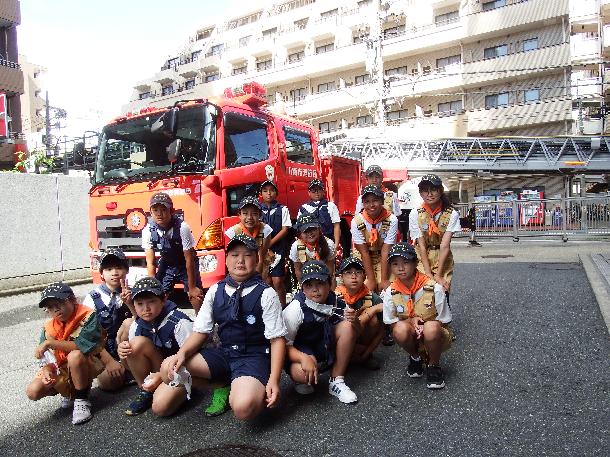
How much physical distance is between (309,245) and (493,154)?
53.6 feet

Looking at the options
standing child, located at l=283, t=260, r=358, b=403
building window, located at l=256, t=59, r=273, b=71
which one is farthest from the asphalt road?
building window, located at l=256, t=59, r=273, b=71

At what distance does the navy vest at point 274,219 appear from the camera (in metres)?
5.17

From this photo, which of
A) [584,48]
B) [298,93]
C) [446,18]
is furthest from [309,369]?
[298,93]

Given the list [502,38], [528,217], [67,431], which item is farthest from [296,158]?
[502,38]

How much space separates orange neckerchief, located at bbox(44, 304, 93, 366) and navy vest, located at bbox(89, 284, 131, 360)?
0.84 ft

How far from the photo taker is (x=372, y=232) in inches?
180

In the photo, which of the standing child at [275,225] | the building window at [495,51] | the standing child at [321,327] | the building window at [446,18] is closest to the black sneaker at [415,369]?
the standing child at [321,327]

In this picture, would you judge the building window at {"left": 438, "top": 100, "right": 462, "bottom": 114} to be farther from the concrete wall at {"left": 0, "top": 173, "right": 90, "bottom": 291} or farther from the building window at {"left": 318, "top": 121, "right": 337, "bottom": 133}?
the concrete wall at {"left": 0, "top": 173, "right": 90, "bottom": 291}

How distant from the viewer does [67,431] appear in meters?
2.96

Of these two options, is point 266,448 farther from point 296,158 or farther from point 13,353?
point 296,158

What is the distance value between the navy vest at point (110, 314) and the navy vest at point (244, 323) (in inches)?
42.2

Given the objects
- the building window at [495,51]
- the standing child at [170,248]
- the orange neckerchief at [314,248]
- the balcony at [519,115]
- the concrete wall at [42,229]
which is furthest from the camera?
the building window at [495,51]

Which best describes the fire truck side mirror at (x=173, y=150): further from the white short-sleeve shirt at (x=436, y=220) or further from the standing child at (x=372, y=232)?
the white short-sleeve shirt at (x=436, y=220)

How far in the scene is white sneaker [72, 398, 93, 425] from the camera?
305cm
